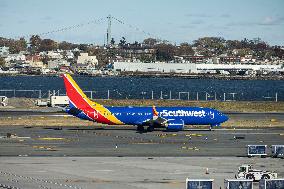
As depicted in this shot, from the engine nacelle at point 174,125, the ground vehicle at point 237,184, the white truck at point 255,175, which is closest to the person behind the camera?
the ground vehicle at point 237,184

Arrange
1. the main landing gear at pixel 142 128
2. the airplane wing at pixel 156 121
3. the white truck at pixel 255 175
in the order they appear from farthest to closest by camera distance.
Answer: the main landing gear at pixel 142 128, the airplane wing at pixel 156 121, the white truck at pixel 255 175

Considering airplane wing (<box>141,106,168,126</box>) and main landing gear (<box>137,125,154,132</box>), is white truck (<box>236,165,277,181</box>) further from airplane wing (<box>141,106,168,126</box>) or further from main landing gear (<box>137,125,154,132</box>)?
main landing gear (<box>137,125,154,132</box>)

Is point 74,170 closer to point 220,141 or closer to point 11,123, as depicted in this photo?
point 220,141

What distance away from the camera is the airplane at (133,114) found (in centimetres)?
10150

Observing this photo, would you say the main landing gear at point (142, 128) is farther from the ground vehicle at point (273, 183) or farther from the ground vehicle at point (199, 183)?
the ground vehicle at point (199, 183)

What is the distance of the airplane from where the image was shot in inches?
3996

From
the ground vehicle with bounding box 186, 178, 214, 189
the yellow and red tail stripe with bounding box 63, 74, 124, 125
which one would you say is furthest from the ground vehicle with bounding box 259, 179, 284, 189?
the yellow and red tail stripe with bounding box 63, 74, 124, 125

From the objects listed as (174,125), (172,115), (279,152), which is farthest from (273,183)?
(172,115)

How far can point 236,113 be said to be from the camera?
133250mm

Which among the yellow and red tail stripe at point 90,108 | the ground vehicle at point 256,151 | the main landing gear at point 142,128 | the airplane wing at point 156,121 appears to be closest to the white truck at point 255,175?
the ground vehicle at point 256,151

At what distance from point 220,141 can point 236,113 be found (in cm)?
4173

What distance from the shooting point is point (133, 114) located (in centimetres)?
10312

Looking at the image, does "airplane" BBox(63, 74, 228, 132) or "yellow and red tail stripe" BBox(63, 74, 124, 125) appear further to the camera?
"airplane" BBox(63, 74, 228, 132)

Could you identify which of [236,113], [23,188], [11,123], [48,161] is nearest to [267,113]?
[236,113]
